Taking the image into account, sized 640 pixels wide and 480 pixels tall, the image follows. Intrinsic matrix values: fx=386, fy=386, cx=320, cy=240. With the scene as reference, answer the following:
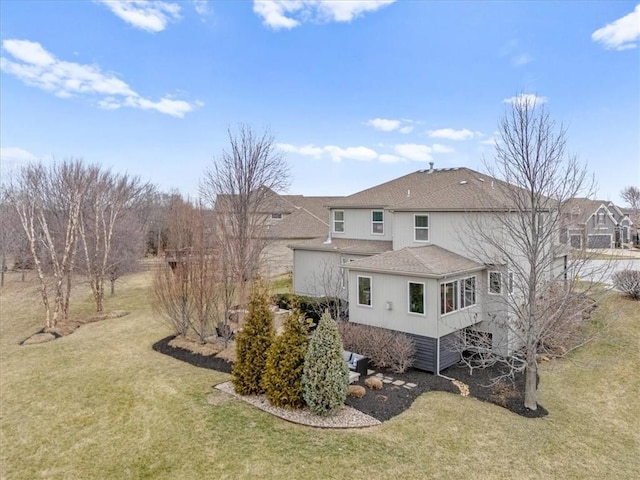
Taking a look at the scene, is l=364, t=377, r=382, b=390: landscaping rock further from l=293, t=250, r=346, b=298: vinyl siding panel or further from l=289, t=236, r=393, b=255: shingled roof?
l=293, t=250, r=346, b=298: vinyl siding panel

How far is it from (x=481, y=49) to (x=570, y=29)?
13.0 feet

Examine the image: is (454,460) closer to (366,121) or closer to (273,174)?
(273,174)

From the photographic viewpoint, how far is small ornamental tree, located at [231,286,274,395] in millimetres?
9758

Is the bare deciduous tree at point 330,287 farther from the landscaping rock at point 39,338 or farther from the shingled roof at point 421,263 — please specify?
the landscaping rock at point 39,338

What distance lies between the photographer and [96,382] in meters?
10.9

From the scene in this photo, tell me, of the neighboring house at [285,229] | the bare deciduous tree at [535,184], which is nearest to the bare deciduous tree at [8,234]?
the neighboring house at [285,229]

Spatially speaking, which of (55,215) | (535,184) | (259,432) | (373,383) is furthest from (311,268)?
(55,215)

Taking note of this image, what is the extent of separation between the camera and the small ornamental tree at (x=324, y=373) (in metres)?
8.53

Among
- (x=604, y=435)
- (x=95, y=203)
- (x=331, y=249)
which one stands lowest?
(x=604, y=435)

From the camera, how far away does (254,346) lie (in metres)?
9.81

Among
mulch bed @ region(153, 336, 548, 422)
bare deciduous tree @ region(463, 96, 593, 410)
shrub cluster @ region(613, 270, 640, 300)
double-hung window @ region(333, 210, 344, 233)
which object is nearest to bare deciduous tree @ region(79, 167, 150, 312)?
mulch bed @ region(153, 336, 548, 422)

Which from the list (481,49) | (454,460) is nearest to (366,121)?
(481,49)

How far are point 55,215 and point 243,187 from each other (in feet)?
59.0

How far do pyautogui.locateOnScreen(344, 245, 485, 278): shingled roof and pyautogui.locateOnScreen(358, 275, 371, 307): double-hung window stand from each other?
20.3 inches
